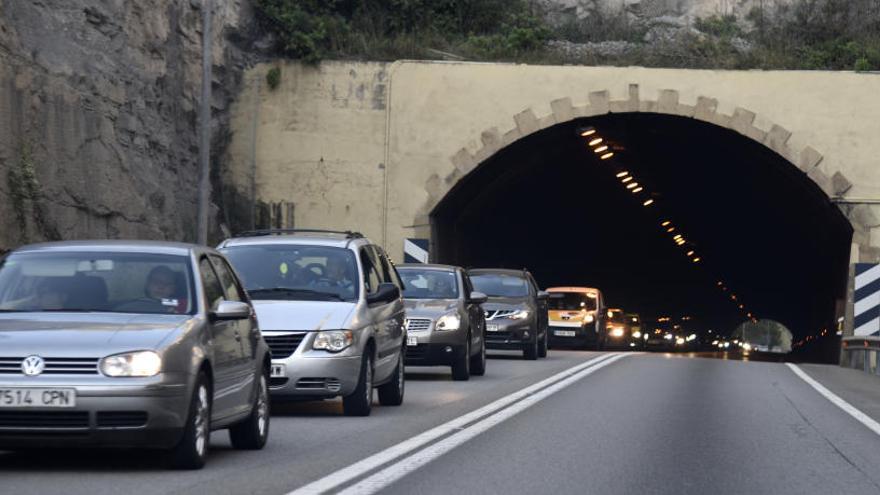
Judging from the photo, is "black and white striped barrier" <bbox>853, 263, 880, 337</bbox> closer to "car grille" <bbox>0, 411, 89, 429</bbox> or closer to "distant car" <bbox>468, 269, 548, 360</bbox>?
"distant car" <bbox>468, 269, 548, 360</bbox>

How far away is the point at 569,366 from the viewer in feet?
95.6

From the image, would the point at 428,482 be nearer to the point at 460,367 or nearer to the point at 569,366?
the point at 460,367

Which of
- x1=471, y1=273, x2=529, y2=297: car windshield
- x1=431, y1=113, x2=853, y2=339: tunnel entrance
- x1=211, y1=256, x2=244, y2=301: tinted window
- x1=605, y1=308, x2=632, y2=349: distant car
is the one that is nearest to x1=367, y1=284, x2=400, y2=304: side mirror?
x1=211, y1=256, x2=244, y2=301: tinted window

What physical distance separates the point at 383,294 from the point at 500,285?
15.8 metres

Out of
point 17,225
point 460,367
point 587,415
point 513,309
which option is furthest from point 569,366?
point 587,415

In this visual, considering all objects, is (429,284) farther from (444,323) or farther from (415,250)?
(415,250)

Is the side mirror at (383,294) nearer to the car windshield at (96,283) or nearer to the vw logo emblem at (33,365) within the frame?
the car windshield at (96,283)

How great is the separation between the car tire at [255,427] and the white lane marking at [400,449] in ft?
3.28

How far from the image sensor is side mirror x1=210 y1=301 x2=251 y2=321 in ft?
38.1

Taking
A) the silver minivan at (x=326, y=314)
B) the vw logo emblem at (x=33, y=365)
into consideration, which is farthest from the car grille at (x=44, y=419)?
the silver minivan at (x=326, y=314)

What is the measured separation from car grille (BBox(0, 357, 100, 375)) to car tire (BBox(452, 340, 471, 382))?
1284 cm

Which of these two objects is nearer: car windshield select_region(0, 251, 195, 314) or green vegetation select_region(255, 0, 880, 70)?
car windshield select_region(0, 251, 195, 314)

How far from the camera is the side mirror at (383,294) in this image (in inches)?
660

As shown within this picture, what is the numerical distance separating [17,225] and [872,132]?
1995 centimetres
